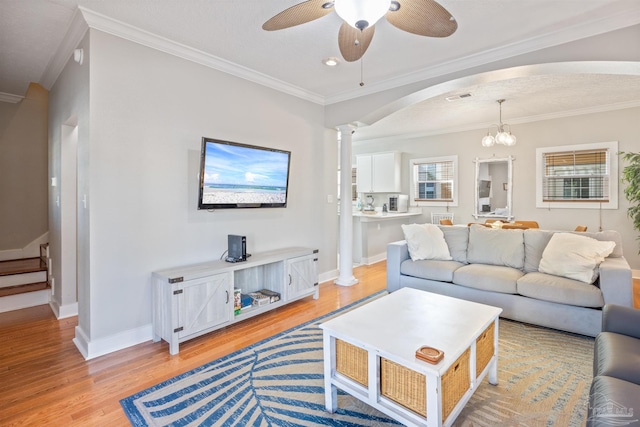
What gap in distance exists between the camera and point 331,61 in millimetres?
3248

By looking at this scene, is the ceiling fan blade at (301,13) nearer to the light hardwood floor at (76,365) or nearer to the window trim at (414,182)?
the light hardwood floor at (76,365)

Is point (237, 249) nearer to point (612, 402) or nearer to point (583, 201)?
point (612, 402)

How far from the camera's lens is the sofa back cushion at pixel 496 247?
137 inches

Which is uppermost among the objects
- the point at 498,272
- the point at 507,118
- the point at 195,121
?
the point at 507,118

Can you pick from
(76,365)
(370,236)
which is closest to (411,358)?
(76,365)

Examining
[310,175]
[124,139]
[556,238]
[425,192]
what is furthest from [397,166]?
[124,139]

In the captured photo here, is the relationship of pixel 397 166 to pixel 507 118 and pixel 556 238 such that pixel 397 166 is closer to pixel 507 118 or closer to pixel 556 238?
pixel 507 118

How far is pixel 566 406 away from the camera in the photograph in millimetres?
1895

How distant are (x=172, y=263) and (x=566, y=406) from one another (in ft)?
10.2

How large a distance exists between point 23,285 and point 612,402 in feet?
17.1

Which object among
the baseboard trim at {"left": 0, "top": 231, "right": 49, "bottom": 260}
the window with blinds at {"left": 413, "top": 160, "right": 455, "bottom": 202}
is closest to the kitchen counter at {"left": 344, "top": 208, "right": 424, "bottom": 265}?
the window with blinds at {"left": 413, "top": 160, "right": 455, "bottom": 202}

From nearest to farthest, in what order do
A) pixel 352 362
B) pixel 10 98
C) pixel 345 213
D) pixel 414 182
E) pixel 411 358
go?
1. pixel 411 358
2. pixel 352 362
3. pixel 10 98
4. pixel 345 213
5. pixel 414 182

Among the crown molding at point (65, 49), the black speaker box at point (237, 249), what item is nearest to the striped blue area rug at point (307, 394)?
the black speaker box at point (237, 249)

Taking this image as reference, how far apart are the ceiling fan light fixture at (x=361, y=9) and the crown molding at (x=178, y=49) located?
2.09 metres
